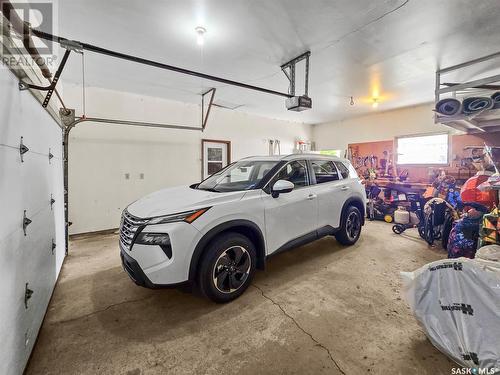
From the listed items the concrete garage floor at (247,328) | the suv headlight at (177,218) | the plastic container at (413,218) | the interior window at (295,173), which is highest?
the interior window at (295,173)

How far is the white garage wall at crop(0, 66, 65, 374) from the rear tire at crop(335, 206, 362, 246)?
11.8 ft

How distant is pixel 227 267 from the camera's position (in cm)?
227

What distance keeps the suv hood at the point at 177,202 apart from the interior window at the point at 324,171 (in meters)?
1.35

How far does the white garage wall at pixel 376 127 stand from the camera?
19.2ft

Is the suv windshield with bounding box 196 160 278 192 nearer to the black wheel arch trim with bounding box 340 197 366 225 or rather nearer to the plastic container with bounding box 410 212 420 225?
the black wheel arch trim with bounding box 340 197 366 225

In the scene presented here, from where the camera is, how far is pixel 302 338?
1.81m

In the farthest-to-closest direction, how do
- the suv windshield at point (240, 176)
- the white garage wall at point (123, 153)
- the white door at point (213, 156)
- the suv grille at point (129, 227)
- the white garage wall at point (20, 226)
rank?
the white door at point (213, 156)
the white garage wall at point (123, 153)
the suv windshield at point (240, 176)
the suv grille at point (129, 227)
the white garage wall at point (20, 226)

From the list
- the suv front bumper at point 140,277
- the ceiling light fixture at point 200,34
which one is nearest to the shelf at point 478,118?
the ceiling light fixture at point 200,34

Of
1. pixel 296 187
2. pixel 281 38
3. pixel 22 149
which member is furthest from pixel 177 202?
pixel 281 38

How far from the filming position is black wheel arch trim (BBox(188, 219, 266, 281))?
2023 mm

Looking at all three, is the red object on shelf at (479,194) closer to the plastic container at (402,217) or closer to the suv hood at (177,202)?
the plastic container at (402,217)

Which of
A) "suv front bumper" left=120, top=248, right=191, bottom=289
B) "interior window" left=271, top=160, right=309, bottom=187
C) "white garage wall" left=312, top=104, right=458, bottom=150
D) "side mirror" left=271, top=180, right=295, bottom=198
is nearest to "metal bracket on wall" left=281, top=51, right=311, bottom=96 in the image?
"interior window" left=271, top=160, right=309, bottom=187

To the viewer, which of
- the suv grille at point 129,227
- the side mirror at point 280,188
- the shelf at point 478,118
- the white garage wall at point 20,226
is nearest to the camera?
the white garage wall at point 20,226

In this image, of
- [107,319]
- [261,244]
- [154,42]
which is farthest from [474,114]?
[107,319]
